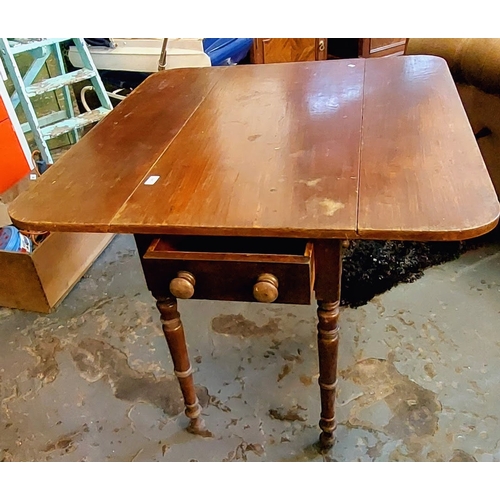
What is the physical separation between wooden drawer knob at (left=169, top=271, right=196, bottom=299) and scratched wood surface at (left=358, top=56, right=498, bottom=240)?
31 cm

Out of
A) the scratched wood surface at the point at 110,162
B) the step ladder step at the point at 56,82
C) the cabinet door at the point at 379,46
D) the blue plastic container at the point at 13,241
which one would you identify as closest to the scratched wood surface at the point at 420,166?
the scratched wood surface at the point at 110,162

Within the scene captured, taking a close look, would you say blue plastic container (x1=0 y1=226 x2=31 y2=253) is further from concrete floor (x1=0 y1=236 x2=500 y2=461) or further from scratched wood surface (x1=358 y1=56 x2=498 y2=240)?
scratched wood surface (x1=358 y1=56 x2=498 y2=240)

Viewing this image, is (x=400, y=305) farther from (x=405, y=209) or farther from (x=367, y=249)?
(x=405, y=209)

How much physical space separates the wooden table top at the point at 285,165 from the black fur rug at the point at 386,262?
636 mm

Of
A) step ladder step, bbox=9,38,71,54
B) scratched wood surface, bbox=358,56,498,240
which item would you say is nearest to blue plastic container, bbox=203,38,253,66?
step ladder step, bbox=9,38,71,54

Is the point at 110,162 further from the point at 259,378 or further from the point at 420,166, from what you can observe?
the point at 259,378

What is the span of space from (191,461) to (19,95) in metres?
1.65

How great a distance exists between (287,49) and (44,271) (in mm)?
2043

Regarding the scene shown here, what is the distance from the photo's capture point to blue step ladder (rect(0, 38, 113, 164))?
2074 mm

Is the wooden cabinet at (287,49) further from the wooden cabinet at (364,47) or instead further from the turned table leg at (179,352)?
the turned table leg at (179,352)

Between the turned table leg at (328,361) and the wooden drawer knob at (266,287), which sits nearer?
the wooden drawer knob at (266,287)

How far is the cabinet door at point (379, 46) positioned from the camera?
3027 millimetres

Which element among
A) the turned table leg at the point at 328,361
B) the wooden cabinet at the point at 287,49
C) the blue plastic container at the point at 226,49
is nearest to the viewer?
the turned table leg at the point at 328,361

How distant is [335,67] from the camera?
1421 mm
